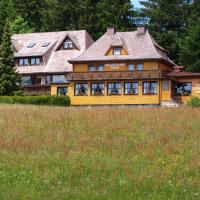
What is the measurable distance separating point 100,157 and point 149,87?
40450 mm

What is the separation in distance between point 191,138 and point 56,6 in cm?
6794

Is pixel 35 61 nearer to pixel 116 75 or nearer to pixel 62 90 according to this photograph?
pixel 62 90

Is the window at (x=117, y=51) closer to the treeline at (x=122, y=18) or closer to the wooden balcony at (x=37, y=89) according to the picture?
the wooden balcony at (x=37, y=89)

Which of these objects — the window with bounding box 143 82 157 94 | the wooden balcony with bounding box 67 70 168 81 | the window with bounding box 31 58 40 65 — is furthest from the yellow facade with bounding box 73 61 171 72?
the window with bounding box 31 58 40 65

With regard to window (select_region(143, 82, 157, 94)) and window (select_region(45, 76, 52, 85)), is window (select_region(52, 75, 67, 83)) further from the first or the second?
window (select_region(143, 82, 157, 94))

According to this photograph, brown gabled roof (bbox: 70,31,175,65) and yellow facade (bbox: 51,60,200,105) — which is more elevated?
brown gabled roof (bbox: 70,31,175,65)

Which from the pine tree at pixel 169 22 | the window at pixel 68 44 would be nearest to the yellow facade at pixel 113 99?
the window at pixel 68 44

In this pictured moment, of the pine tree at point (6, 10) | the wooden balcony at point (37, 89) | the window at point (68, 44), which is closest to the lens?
the wooden balcony at point (37, 89)

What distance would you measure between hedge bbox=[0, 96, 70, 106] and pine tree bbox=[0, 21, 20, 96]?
15.7 feet

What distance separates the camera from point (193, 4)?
77.4 meters

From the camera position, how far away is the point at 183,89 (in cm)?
5953

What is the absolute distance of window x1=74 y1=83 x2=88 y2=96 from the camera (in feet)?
195

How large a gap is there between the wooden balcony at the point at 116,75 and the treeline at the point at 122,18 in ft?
36.4

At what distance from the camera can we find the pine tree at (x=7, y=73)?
56344 millimetres
